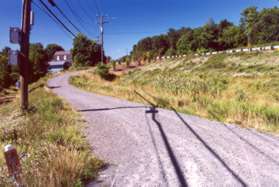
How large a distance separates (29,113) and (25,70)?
Answer: 173 centimetres

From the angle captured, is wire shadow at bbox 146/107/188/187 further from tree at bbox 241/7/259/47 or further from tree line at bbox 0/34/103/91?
tree at bbox 241/7/259/47

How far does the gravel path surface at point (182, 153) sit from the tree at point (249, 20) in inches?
2944

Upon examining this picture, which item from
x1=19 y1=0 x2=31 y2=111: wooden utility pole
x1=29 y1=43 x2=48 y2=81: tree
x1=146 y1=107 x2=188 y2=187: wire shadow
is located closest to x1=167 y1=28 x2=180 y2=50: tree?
x1=29 y1=43 x2=48 y2=81: tree

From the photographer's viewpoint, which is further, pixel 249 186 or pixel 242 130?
pixel 242 130

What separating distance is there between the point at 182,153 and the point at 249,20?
280 feet

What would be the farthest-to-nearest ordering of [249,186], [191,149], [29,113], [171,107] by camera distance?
[171,107] → [29,113] → [191,149] → [249,186]

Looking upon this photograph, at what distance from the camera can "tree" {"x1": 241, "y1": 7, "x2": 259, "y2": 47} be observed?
7350cm

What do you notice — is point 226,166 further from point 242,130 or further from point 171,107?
point 171,107

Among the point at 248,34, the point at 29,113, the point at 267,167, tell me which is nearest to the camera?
the point at 267,167

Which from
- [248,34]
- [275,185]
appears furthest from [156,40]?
[275,185]

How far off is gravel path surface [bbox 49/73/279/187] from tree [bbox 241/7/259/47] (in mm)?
74768

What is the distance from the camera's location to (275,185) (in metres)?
3.47

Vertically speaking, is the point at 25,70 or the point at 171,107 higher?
the point at 25,70

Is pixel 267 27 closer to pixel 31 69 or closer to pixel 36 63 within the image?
pixel 36 63
